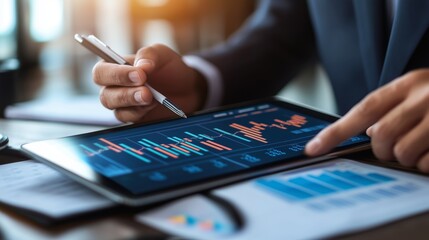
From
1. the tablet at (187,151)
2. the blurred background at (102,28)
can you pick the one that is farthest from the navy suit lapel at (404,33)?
the blurred background at (102,28)

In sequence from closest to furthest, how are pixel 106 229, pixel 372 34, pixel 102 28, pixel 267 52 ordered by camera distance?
pixel 106 229 < pixel 372 34 < pixel 267 52 < pixel 102 28

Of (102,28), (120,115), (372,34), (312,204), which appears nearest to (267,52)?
(372,34)

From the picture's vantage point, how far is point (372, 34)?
2.69ft

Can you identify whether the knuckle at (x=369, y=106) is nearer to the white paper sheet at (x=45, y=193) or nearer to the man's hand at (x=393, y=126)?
the man's hand at (x=393, y=126)

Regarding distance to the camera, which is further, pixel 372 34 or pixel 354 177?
pixel 372 34

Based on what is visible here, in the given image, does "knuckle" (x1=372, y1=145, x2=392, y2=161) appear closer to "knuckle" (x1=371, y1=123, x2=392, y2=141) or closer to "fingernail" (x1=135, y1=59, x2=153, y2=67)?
"knuckle" (x1=371, y1=123, x2=392, y2=141)

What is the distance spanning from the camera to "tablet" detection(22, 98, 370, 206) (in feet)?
1.59

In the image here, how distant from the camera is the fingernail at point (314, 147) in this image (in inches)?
21.2

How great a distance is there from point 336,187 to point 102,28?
8.74 feet

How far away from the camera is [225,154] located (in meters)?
0.55

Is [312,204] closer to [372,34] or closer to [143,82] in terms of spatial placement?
→ [143,82]

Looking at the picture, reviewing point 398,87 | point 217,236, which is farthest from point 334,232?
point 398,87

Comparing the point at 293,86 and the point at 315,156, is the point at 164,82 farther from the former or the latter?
the point at 293,86

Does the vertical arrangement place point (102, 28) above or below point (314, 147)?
below
